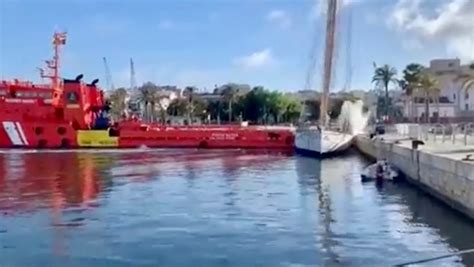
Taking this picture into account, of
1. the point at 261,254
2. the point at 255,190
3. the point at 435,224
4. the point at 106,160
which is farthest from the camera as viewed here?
the point at 106,160

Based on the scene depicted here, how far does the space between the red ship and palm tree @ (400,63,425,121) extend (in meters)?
49.2

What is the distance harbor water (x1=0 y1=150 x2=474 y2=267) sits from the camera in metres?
16.5

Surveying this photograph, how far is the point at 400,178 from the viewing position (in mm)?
34750

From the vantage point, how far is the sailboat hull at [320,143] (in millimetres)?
58062

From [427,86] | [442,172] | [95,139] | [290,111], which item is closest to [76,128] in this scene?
[95,139]

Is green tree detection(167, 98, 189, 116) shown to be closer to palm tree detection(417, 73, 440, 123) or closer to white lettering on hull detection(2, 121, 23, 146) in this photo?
palm tree detection(417, 73, 440, 123)

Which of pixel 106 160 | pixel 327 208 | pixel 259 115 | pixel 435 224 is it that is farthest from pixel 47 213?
pixel 259 115

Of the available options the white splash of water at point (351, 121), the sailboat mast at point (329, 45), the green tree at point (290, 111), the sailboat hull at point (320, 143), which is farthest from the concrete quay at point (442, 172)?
the green tree at point (290, 111)

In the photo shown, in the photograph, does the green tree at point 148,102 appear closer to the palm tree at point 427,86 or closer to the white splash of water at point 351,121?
the palm tree at point 427,86

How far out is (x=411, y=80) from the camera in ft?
393

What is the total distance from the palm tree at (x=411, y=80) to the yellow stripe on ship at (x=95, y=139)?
58.3m

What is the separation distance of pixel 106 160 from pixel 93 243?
1420 inches

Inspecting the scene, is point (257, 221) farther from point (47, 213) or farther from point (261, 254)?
point (47, 213)

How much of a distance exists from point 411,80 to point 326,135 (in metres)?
64.7
